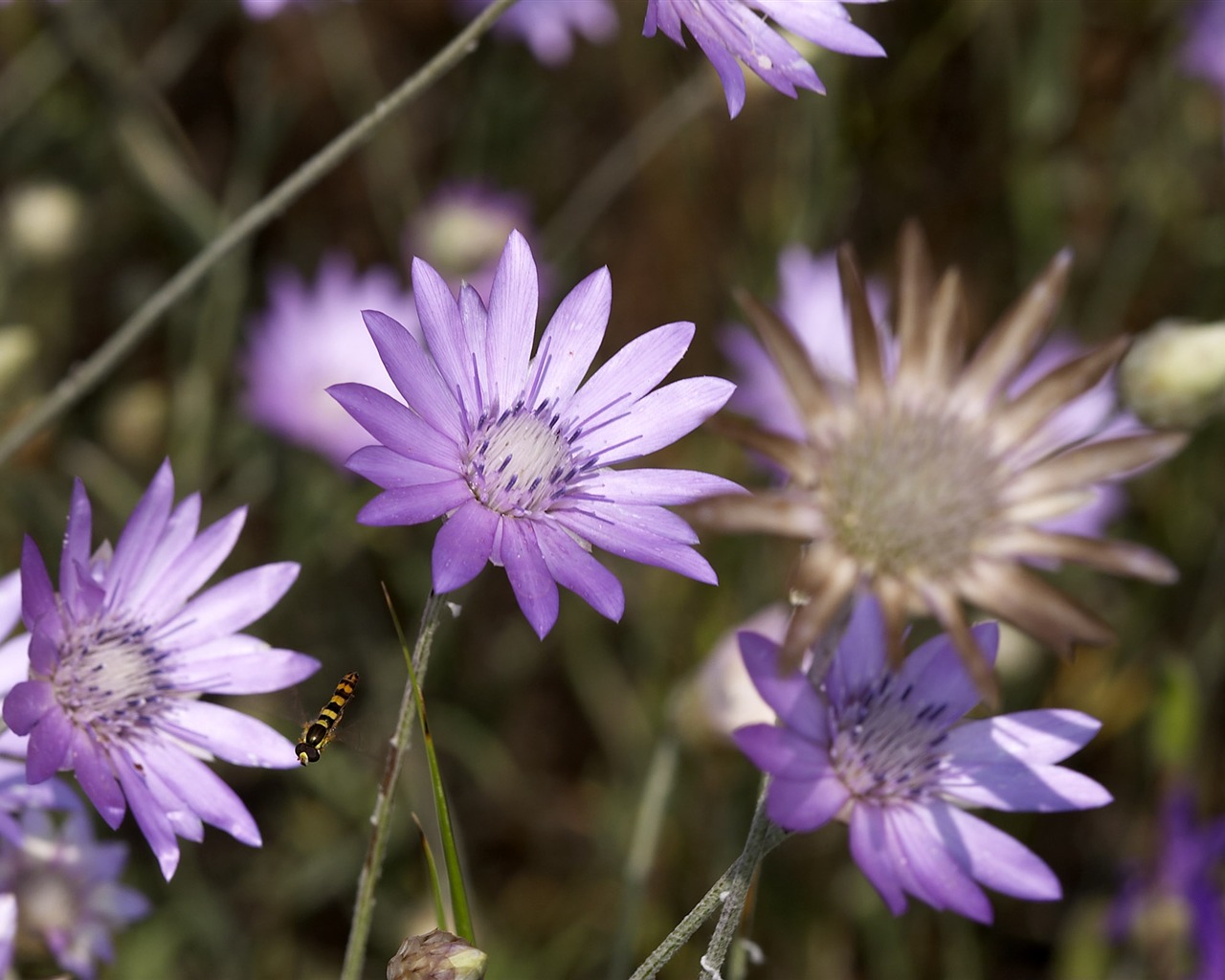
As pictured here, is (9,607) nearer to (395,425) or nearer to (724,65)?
(395,425)

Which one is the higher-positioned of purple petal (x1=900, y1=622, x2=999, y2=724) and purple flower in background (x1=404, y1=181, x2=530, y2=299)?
purple flower in background (x1=404, y1=181, x2=530, y2=299)

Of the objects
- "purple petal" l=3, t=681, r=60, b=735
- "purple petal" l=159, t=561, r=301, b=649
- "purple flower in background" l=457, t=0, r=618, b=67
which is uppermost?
"purple flower in background" l=457, t=0, r=618, b=67

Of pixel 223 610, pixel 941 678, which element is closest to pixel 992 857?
pixel 941 678

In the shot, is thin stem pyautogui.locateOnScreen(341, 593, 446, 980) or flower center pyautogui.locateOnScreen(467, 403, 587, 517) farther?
flower center pyautogui.locateOnScreen(467, 403, 587, 517)

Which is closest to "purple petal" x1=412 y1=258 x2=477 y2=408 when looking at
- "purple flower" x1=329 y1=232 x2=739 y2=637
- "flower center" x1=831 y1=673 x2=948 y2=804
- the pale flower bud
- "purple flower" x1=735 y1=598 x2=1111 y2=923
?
"purple flower" x1=329 y1=232 x2=739 y2=637

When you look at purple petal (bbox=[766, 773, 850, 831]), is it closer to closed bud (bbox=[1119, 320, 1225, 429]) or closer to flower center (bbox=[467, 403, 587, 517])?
flower center (bbox=[467, 403, 587, 517])

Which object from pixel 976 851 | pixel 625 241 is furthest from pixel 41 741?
pixel 625 241

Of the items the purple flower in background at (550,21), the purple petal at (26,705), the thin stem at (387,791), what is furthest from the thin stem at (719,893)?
the purple flower in background at (550,21)

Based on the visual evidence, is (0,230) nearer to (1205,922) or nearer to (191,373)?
(191,373)
